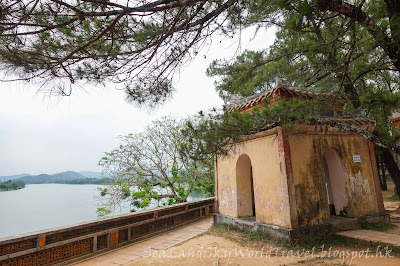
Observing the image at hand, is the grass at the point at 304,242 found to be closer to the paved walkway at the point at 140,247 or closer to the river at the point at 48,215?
the paved walkway at the point at 140,247

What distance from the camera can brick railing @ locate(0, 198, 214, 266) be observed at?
13.9 feet

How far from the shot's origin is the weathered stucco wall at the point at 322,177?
223 inches

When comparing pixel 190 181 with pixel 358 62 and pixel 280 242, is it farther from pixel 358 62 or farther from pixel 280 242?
pixel 358 62

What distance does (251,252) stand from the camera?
508 centimetres

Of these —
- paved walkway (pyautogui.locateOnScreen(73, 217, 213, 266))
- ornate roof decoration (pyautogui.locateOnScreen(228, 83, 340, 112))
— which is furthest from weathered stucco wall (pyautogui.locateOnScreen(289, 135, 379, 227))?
paved walkway (pyautogui.locateOnScreen(73, 217, 213, 266))

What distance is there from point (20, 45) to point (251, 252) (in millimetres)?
5241

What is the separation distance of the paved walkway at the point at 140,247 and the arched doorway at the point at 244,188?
1.37 metres

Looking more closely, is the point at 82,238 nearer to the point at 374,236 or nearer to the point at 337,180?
the point at 374,236

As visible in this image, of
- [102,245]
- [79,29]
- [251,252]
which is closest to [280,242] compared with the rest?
[251,252]

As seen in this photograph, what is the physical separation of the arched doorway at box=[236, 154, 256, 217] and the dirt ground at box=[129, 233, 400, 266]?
61.4 inches

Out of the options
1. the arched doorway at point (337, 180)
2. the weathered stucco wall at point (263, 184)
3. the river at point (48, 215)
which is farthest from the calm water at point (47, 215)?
the arched doorway at point (337, 180)

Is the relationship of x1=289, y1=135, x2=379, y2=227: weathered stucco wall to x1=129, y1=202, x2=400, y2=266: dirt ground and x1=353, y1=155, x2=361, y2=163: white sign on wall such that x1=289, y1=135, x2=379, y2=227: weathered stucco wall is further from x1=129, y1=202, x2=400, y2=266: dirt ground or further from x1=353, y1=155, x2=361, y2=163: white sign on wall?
x1=129, y1=202, x2=400, y2=266: dirt ground

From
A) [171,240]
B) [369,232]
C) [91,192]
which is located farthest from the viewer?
[91,192]

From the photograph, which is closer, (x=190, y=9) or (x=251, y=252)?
(x=190, y=9)
